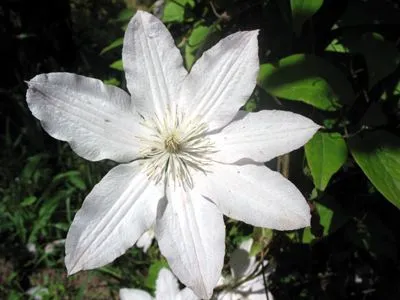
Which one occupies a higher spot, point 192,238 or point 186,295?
point 192,238

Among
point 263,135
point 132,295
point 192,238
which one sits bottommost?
point 132,295

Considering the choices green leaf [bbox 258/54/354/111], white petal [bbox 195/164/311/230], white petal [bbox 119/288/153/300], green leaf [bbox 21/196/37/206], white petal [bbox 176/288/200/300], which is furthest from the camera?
green leaf [bbox 21/196/37/206]

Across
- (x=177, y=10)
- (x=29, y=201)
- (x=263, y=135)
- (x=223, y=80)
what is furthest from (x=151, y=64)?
(x=29, y=201)

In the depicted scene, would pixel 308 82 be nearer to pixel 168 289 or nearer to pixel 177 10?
pixel 177 10

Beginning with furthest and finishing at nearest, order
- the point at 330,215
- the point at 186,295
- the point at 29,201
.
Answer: the point at 29,201, the point at 186,295, the point at 330,215

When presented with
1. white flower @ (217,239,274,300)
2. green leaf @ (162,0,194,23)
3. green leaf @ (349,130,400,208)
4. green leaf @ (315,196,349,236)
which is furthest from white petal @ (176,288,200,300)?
green leaf @ (162,0,194,23)

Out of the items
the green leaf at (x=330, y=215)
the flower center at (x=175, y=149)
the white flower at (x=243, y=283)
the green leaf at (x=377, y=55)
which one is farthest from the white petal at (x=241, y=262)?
the green leaf at (x=377, y=55)

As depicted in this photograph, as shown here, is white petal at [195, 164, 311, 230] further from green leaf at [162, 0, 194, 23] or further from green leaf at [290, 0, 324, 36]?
green leaf at [162, 0, 194, 23]
